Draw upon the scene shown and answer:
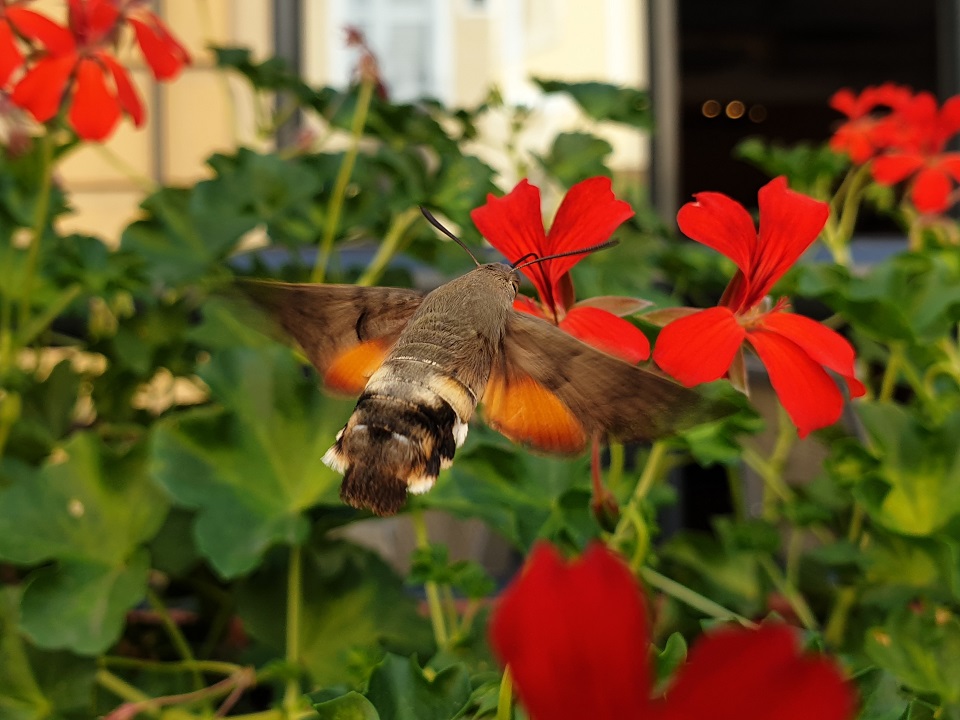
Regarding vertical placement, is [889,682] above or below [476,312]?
below

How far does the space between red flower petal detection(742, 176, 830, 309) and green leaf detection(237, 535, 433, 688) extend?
1.06 feet

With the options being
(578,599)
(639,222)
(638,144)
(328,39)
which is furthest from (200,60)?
(578,599)

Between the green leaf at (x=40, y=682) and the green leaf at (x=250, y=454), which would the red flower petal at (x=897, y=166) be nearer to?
the green leaf at (x=250, y=454)

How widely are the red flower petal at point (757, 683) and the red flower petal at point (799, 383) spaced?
0.49 ft

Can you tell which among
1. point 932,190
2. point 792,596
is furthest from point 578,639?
point 932,190

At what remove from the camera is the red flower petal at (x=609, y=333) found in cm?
26

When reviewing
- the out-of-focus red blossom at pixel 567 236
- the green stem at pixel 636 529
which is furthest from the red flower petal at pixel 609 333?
the green stem at pixel 636 529

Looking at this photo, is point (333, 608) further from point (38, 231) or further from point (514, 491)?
point (38, 231)

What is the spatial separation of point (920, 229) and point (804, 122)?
1.70 meters

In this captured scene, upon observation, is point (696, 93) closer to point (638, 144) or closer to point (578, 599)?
point (638, 144)

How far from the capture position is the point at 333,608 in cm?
52

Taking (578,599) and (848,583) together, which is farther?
(848,583)

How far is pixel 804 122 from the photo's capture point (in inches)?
90.1

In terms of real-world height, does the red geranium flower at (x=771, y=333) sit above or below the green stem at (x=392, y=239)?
above
